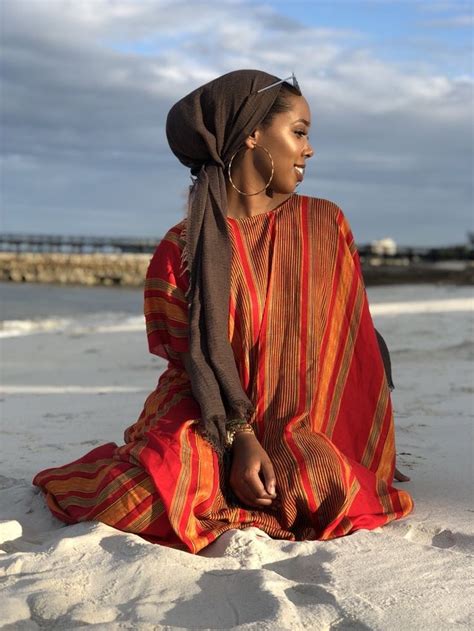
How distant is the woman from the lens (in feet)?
9.39

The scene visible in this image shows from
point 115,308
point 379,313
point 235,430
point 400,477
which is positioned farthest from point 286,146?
point 115,308

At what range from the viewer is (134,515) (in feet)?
9.18

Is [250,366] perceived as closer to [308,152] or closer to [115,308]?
[308,152]

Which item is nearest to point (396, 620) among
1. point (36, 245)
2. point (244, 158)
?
point (244, 158)

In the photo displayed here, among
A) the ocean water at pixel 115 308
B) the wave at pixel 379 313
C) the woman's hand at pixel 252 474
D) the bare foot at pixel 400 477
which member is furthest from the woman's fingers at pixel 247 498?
the ocean water at pixel 115 308

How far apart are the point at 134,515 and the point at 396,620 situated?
96 centimetres

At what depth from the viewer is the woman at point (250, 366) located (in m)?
2.86

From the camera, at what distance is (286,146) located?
3104 millimetres

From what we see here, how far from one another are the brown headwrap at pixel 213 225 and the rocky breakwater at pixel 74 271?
40541 mm

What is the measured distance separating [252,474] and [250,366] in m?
0.39

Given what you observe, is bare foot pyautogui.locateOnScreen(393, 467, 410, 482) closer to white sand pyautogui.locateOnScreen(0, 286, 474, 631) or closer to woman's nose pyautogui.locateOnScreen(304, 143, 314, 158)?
white sand pyautogui.locateOnScreen(0, 286, 474, 631)

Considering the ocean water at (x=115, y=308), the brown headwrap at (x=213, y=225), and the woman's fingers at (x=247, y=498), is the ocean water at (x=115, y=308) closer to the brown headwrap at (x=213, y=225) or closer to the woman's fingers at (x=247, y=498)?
the brown headwrap at (x=213, y=225)

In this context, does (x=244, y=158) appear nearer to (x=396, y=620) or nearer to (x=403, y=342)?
(x=396, y=620)

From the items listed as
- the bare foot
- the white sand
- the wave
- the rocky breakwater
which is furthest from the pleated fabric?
the rocky breakwater
